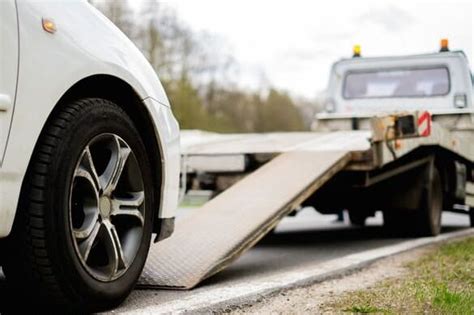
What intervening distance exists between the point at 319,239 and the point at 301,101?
63748 millimetres

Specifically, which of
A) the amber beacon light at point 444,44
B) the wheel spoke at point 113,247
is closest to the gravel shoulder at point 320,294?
the wheel spoke at point 113,247

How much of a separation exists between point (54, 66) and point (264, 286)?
178cm

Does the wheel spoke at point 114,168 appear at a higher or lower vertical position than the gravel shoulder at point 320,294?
higher

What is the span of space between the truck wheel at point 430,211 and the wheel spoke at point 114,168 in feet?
17.1

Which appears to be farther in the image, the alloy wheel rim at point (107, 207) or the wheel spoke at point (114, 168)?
the wheel spoke at point (114, 168)

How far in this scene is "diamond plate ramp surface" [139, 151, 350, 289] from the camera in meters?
4.58

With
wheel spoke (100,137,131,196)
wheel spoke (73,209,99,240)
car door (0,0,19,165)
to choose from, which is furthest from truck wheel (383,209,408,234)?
car door (0,0,19,165)

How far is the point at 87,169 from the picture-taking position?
346 centimetres

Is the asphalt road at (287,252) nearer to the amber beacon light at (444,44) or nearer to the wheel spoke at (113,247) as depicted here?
the wheel spoke at (113,247)

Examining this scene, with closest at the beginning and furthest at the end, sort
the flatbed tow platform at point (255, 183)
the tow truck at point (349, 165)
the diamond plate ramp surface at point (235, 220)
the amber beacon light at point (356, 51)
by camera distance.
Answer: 1. the diamond plate ramp surface at point (235, 220)
2. the flatbed tow platform at point (255, 183)
3. the tow truck at point (349, 165)
4. the amber beacon light at point (356, 51)

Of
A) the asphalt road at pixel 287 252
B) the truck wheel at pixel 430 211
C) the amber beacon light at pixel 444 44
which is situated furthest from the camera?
the amber beacon light at pixel 444 44

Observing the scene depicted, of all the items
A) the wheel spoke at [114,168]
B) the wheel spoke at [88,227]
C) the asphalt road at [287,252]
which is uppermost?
the wheel spoke at [114,168]

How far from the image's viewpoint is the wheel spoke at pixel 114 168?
362 centimetres

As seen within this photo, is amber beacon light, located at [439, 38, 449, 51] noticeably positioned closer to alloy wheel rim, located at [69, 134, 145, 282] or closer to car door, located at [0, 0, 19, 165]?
alloy wheel rim, located at [69, 134, 145, 282]
